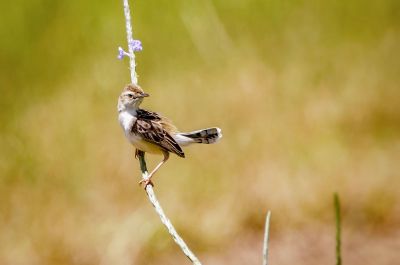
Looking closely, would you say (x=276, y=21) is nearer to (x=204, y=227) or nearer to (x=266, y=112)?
(x=266, y=112)

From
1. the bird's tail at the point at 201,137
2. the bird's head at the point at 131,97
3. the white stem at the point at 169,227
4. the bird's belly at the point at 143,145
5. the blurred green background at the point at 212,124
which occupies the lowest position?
the white stem at the point at 169,227

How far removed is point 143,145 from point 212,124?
1220 millimetres

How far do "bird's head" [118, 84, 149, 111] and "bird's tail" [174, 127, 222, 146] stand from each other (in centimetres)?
18

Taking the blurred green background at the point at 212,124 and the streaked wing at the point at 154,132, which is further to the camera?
the blurred green background at the point at 212,124

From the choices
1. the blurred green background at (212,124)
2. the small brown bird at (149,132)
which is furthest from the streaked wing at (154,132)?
the blurred green background at (212,124)

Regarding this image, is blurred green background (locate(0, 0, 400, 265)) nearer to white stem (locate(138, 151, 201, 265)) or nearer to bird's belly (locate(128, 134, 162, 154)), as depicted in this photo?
bird's belly (locate(128, 134, 162, 154))

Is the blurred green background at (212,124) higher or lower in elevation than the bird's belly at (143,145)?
higher

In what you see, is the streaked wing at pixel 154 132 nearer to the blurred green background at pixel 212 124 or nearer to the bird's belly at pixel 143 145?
the bird's belly at pixel 143 145

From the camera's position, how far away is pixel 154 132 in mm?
1925

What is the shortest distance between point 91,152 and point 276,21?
3.40 feet

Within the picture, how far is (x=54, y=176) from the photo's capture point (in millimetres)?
3047

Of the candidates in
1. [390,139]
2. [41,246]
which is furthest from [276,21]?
[41,246]

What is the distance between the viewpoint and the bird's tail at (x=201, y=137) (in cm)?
186

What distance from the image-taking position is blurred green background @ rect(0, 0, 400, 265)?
114 inches
